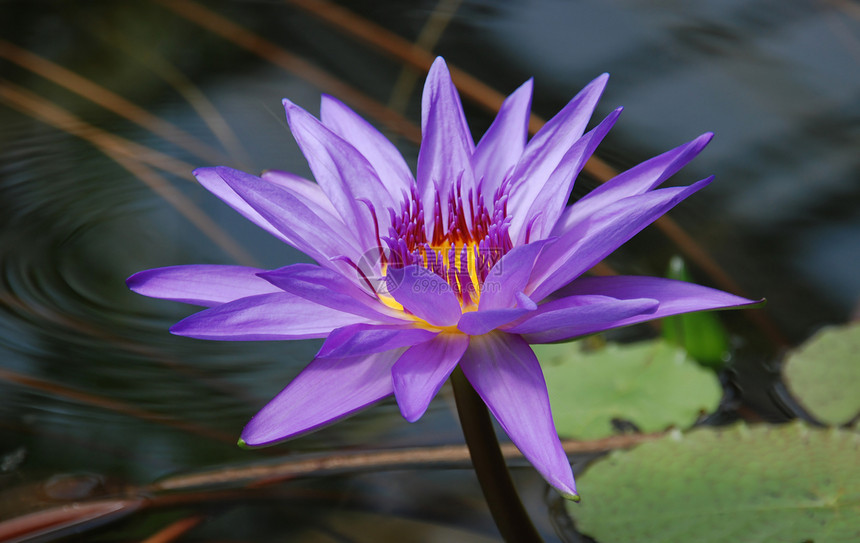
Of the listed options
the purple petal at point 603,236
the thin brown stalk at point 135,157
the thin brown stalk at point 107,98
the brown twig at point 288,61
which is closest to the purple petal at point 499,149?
the purple petal at point 603,236

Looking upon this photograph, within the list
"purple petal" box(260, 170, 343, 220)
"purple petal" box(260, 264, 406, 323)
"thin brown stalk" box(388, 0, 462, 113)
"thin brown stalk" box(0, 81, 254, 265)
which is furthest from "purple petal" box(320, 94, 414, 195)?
"thin brown stalk" box(388, 0, 462, 113)

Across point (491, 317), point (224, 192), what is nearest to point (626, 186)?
point (491, 317)

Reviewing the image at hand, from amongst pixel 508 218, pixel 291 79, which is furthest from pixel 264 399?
pixel 291 79

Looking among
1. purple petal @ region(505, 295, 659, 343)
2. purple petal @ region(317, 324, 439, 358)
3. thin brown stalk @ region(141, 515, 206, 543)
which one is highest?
purple petal @ region(317, 324, 439, 358)

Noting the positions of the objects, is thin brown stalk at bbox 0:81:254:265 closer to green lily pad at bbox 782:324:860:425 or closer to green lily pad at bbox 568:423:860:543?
green lily pad at bbox 568:423:860:543

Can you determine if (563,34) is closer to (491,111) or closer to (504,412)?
(491,111)

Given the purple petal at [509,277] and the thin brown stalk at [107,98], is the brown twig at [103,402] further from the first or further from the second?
the thin brown stalk at [107,98]
